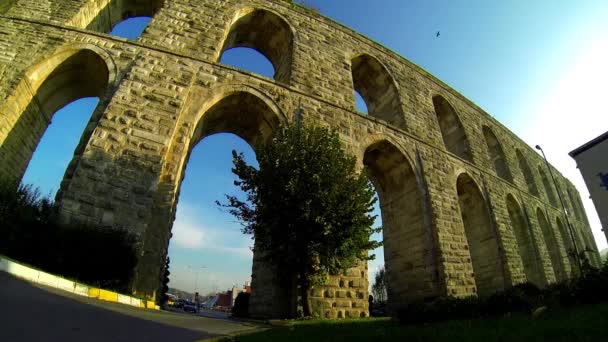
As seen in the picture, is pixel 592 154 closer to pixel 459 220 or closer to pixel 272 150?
pixel 459 220

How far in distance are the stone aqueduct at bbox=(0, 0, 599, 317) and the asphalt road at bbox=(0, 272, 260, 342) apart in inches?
104

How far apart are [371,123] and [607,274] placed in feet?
25.5

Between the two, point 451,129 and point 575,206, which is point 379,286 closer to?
point 575,206

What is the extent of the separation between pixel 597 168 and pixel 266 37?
1432 cm

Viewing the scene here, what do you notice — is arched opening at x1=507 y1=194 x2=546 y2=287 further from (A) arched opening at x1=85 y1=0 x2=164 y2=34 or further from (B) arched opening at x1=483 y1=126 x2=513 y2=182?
(A) arched opening at x1=85 y1=0 x2=164 y2=34

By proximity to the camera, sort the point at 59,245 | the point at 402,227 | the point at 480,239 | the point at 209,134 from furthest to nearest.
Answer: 1. the point at 480,239
2. the point at 402,227
3. the point at 209,134
4. the point at 59,245

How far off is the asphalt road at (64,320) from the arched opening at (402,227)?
831 centimetres

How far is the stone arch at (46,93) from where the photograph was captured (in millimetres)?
7891

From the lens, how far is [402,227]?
11500mm

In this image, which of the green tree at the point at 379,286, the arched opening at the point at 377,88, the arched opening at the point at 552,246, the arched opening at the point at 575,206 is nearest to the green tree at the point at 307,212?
the arched opening at the point at 377,88

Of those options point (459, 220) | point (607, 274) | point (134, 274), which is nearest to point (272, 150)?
point (134, 274)

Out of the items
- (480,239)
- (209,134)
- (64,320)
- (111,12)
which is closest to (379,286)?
(480,239)

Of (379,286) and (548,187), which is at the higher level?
(548,187)

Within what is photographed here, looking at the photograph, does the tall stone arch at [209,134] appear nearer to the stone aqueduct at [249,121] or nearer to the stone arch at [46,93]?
the stone aqueduct at [249,121]
